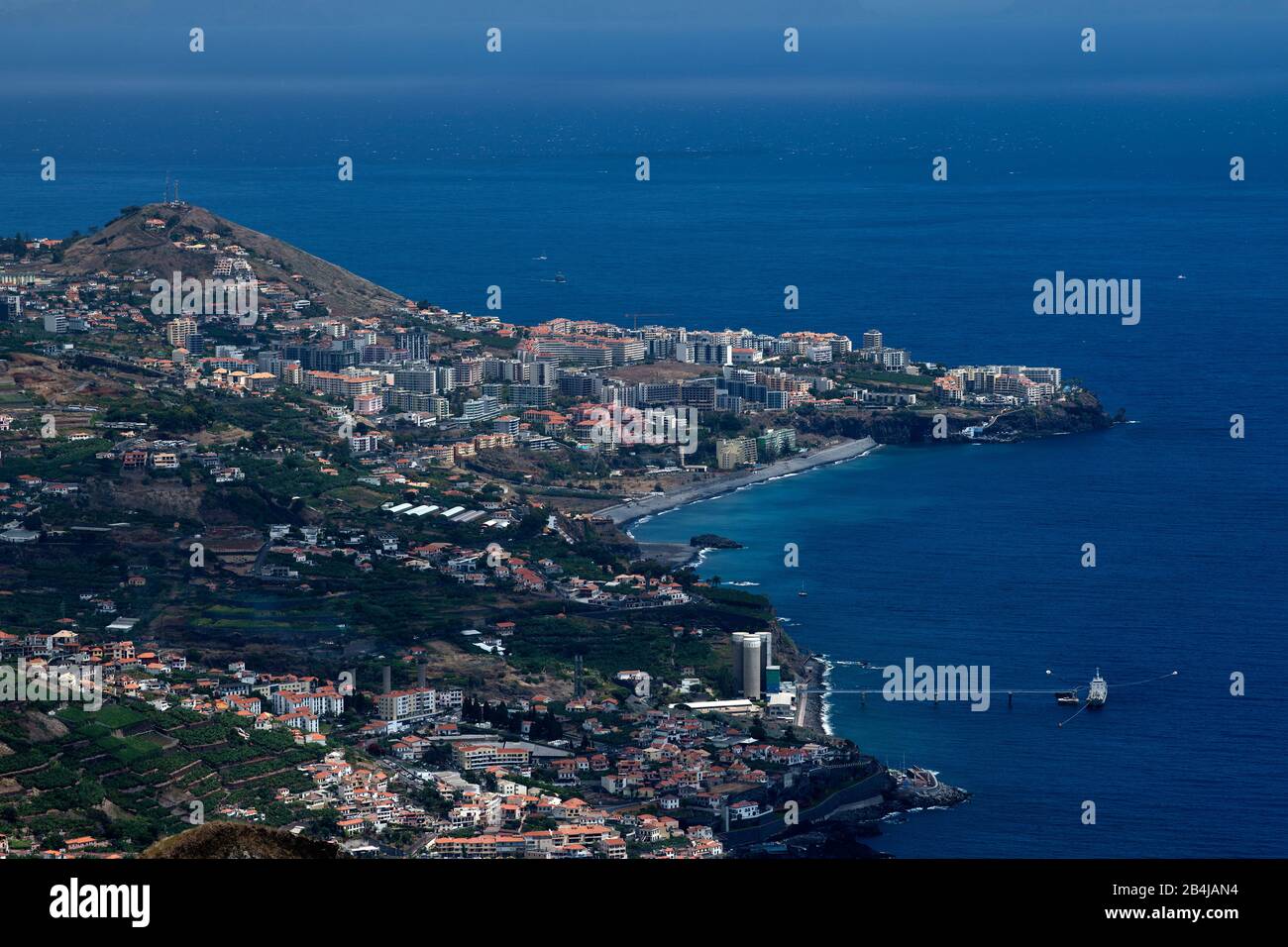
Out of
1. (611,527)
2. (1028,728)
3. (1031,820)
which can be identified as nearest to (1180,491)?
(611,527)

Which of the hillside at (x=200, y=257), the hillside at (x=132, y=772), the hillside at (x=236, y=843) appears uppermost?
the hillside at (x=200, y=257)

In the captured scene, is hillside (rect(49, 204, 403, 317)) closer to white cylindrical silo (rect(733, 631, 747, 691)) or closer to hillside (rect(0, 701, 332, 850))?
white cylindrical silo (rect(733, 631, 747, 691))

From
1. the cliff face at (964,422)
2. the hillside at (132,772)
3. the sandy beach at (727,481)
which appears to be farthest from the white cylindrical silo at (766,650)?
the cliff face at (964,422)

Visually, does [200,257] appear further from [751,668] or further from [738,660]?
[751,668]

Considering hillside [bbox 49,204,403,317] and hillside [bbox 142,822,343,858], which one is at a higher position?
hillside [bbox 49,204,403,317]

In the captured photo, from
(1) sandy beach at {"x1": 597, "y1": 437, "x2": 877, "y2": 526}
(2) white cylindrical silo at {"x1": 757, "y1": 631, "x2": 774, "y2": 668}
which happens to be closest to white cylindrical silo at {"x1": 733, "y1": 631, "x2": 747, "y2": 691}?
(2) white cylindrical silo at {"x1": 757, "y1": 631, "x2": 774, "y2": 668}

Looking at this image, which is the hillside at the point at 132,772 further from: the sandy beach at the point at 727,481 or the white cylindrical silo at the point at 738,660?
the sandy beach at the point at 727,481
